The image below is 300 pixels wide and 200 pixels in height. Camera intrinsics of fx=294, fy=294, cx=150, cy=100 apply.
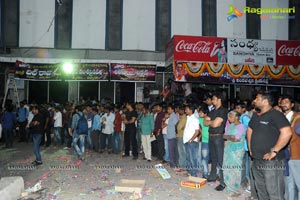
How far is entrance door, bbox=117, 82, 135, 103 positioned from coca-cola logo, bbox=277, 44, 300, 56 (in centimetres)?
816

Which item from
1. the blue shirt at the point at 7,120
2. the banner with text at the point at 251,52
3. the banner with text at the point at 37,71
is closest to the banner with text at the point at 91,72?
the banner with text at the point at 37,71

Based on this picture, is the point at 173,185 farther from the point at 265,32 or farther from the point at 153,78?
the point at 265,32

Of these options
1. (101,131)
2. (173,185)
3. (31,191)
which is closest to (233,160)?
(173,185)

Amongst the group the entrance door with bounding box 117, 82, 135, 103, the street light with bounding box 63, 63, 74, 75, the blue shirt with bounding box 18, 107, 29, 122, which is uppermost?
the street light with bounding box 63, 63, 74, 75

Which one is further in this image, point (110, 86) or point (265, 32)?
point (265, 32)

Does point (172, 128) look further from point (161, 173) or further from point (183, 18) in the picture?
point (183, 18)

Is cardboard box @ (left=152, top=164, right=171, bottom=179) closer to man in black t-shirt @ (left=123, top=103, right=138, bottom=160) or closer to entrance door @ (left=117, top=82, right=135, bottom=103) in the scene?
man in black t-shirt @ (left=123, top=103, right=138, bottom=160)

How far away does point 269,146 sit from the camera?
14.6 feet

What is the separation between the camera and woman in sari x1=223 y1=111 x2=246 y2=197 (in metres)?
6.05

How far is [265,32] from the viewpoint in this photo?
1964 cm

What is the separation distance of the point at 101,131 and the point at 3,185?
6.14 m

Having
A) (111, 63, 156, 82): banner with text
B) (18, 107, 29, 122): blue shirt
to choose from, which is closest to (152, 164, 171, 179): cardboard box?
(18, 107, 29, 122): blue shirt

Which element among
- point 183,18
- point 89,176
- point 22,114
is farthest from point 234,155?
point 183,18

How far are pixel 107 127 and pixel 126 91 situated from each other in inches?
257
